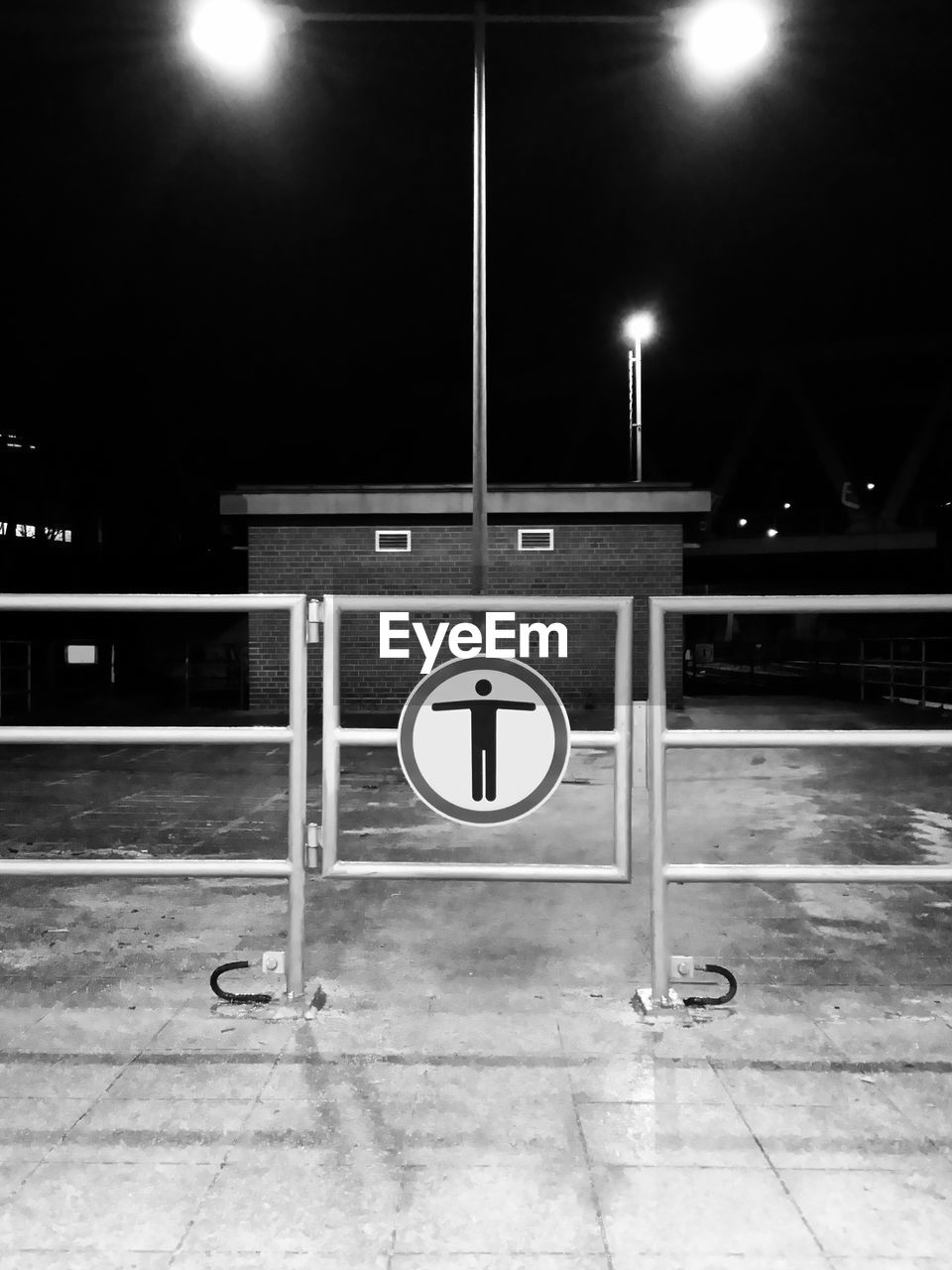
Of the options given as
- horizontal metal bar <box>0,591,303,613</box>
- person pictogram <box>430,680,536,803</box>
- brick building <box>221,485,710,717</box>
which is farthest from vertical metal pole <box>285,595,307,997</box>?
brick building <box>221,485,710,717</box>

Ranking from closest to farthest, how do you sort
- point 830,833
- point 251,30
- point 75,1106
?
point 75,1106 → point 830,833 → point 251,30

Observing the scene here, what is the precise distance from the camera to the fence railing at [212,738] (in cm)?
333

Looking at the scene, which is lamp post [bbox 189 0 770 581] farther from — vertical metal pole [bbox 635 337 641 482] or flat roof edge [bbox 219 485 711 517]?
vertical metal pole [bbox 635 337 641 482]

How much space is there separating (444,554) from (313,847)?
1308cm

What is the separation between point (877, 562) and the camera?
145ft

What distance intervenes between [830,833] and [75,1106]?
5757mm

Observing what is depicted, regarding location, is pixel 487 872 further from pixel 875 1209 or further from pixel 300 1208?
pixel 875 1209

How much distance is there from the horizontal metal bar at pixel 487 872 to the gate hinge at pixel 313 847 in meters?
0.09

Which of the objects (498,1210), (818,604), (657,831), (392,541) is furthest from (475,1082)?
(392,541)

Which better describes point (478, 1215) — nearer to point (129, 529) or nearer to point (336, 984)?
point (336, 984)

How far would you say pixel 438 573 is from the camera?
1645 cm

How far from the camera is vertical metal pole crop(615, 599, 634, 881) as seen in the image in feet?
11.5

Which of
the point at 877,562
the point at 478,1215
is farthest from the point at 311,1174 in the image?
the point at 877,562

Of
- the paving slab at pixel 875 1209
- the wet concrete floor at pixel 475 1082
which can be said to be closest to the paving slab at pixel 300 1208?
the wet concrete floor at pixel 475 1082
